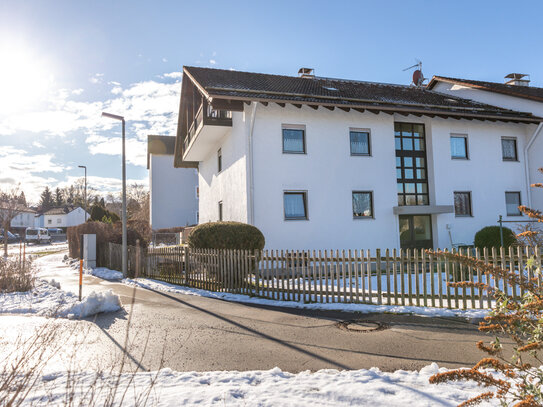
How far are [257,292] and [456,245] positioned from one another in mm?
11161

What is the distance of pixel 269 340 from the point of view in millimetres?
6656

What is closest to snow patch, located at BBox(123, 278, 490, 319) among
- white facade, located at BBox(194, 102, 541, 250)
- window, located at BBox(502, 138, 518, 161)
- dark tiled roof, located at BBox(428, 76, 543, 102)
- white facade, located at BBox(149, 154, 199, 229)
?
white facade, located at BBox(194, 102, 541, 250)

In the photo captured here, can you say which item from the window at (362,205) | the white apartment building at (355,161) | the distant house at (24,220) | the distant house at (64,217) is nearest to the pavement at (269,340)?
the white apartment building at (355,161)

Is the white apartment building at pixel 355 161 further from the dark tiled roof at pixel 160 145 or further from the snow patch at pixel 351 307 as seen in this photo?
the dark tiled roof at pixel 160 145

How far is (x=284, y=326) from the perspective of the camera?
7645mm

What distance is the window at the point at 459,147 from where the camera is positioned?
63.0 feet

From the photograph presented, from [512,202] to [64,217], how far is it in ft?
287

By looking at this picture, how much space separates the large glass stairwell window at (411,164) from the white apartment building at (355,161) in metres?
0.05

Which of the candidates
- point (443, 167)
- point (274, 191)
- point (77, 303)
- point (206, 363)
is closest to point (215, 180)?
point (274, 191)

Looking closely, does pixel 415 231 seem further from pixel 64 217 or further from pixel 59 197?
pixel 59 197

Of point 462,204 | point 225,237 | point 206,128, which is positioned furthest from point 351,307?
point 462,204

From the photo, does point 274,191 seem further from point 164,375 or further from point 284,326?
point 164,375

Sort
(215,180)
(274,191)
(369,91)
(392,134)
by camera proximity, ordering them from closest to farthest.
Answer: (274,191) < (392,134) < (369,91) < (215,180)

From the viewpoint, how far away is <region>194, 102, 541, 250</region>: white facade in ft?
52.2
